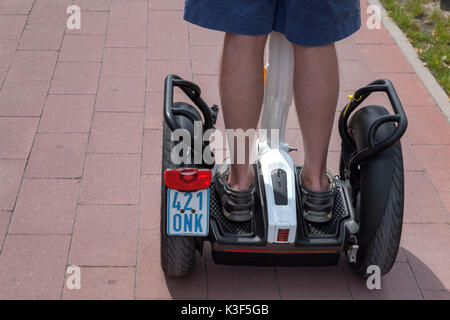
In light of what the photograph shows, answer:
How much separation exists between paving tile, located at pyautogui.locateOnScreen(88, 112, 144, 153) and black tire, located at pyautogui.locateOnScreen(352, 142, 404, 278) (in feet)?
4.64

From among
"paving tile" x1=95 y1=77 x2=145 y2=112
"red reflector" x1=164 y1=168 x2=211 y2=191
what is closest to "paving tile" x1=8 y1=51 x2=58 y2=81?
"paving tile" x1=95 y1=77 x2=145 y2=112

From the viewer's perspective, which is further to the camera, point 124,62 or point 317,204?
point 124,62

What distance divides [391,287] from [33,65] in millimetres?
2614

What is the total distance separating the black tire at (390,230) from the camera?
2340 millimetres

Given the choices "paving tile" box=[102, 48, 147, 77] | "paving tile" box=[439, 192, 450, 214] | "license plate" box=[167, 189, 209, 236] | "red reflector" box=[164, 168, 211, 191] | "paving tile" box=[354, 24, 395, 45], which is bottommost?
"paving tile" box=[354, 24, 395, 45]

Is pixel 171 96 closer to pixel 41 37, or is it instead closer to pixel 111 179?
pixel 111 179

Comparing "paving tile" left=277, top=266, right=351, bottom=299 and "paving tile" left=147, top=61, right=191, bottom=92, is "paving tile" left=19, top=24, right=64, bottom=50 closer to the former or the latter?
"paving tile" left=147, top=61, right=191, bottom=92

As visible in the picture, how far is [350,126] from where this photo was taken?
2.72 m

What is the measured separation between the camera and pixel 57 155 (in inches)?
127

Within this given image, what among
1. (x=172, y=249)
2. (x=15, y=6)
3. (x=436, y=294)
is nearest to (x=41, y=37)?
(x=15, y=6)

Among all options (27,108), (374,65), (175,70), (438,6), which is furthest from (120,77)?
(438,6)

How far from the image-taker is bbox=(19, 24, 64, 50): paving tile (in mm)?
4199

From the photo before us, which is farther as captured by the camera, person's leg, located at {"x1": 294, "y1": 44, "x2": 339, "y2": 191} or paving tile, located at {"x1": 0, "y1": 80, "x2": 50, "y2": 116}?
paving tile, located at {"x1": 0, "y1": 80, "x2": 50, "y2": 116}

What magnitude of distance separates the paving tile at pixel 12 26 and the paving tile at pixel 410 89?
8.08 ft
